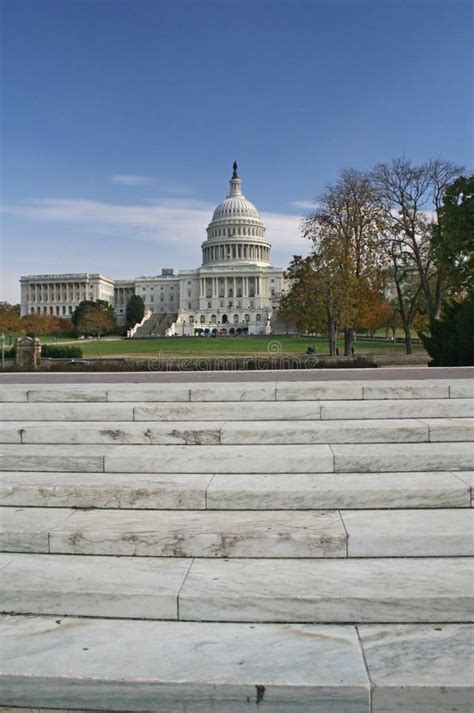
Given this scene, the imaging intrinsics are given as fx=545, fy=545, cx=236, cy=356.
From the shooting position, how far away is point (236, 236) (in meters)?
126

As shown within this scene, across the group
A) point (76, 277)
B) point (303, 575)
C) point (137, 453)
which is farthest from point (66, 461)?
point (76, 277)

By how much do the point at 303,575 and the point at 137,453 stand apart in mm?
2130

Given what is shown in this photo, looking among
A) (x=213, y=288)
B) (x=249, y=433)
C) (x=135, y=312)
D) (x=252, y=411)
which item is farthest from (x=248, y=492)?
(x=213, y=288)

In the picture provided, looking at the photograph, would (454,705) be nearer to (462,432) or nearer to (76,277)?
(462,432)

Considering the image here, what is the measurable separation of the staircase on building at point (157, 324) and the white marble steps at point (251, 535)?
339 ft

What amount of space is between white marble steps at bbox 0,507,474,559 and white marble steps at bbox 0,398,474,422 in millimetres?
2007

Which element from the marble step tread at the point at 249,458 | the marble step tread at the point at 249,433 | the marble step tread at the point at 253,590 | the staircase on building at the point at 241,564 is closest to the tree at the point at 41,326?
the marble step tread at the point at 249,433

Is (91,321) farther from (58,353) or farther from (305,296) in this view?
(305,296)

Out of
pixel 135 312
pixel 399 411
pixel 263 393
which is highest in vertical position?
pixel 135 312

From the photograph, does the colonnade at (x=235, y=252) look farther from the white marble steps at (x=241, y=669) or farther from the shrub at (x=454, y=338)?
the white marble steps at (x=241, y=669)

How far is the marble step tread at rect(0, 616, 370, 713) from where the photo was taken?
268 centimetres

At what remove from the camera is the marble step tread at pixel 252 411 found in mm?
6137

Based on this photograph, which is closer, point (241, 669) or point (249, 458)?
point (241, 669)

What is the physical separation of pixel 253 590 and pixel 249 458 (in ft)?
5.52
